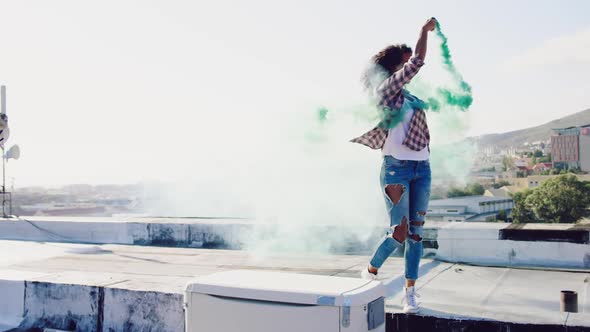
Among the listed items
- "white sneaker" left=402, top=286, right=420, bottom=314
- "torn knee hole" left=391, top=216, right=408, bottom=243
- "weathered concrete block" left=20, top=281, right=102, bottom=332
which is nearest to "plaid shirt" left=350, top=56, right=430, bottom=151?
"torn knee hole" left=391, top=216, right=408, bottom=243

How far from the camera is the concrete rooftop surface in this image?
3879mm

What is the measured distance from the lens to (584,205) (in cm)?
12138

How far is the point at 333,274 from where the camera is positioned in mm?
5457

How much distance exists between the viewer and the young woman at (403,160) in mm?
3805

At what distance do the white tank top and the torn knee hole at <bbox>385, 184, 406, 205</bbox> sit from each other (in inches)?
8.0

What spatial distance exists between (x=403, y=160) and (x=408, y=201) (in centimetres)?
30

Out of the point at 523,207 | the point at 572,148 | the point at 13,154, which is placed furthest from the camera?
the point at 572,148

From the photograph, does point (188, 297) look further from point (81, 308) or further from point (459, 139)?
point (459, 139)

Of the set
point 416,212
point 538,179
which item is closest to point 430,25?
point 416,212

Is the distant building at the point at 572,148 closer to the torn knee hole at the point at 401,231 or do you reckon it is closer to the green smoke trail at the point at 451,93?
the green smoke trail at the point at 451,93

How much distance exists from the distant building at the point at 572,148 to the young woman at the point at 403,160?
504ft

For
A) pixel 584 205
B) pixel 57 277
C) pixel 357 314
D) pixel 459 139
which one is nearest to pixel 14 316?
pixel 57 277

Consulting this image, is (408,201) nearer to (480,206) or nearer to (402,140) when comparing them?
(402,140)

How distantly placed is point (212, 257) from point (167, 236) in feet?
6.29
